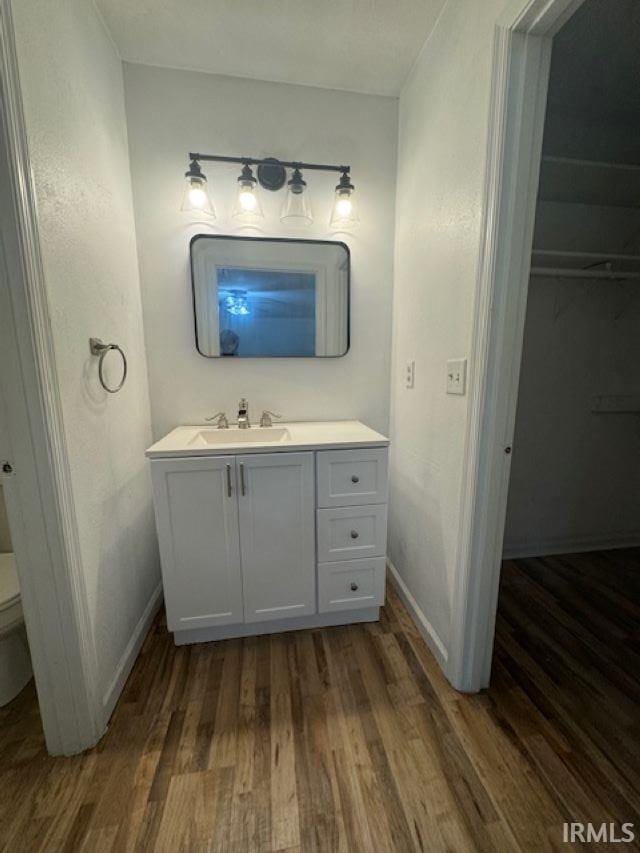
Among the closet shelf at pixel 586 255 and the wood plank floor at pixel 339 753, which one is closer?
the wood plank floor at pixel 339 753

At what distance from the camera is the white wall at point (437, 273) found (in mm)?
1076

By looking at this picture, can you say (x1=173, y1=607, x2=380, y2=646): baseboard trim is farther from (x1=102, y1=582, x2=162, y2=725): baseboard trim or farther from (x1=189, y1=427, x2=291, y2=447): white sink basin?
(x1=189, y1=427, x2=291, y2=447): white sink basin

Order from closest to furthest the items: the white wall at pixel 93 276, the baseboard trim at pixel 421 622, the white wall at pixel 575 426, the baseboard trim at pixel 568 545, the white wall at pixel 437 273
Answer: the white wall at pixel 93 276
the white wall at pixel 437 273
the baseboard trim at pixel 421 622
the white wall at pixel 575 426
the baseboard trim at pixel 568 545

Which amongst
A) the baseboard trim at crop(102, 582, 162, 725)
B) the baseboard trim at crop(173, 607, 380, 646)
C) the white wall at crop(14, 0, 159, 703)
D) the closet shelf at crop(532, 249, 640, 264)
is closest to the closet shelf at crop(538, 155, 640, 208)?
the closet shelf at crop(532, 249, 640, 264)

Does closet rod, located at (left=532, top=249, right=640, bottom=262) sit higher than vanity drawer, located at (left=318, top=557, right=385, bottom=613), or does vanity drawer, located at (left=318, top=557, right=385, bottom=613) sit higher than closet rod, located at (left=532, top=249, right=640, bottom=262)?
closet rod, located at (left=532, top=249, right=640, bottom=262)

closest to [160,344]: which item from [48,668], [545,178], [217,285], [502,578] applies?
[217,285]

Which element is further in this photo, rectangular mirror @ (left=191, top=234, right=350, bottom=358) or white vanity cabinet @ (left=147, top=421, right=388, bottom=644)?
rectangular mirror @ (left=191, top=234, right=350, bottom=358)

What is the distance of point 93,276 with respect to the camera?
1.17m

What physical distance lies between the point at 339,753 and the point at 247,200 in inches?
84.9

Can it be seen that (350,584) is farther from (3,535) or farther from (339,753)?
(3,535)

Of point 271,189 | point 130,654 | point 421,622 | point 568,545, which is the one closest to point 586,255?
point 271,189

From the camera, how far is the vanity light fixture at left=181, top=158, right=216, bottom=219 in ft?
4.78

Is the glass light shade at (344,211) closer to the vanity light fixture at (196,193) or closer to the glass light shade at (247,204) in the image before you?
the glass light shade at (247,204)

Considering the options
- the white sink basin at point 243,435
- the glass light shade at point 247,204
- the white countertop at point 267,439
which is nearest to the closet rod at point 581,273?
the white countertop at point 267,439
